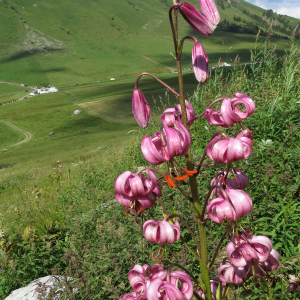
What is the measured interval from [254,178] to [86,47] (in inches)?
6198

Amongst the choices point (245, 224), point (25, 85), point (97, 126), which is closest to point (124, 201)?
point (245, 224)

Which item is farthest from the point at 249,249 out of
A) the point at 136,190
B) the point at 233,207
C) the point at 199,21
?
the point at 199,21

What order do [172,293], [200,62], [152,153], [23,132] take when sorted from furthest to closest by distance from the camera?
[23,132] < [200,62] < [152,153] < [172,293]

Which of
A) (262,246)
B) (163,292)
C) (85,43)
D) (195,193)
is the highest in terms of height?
(195,193)

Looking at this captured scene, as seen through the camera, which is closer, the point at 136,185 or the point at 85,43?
the point at 136,185

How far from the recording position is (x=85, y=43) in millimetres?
149500

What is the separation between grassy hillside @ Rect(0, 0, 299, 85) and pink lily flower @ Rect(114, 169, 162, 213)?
117288 mm

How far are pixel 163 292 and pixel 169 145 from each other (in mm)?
583

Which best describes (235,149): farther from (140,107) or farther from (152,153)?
(140,107)

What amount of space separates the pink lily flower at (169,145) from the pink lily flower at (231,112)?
23cm

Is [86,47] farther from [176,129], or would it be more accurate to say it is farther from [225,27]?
[176,129]

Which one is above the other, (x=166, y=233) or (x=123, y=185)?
(x=123, y=185)

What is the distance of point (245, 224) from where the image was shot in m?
3.05

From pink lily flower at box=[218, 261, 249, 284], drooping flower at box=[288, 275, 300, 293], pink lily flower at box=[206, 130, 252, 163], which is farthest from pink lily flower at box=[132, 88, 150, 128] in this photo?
drooping flower at box=[288, 275, 300, 293]
